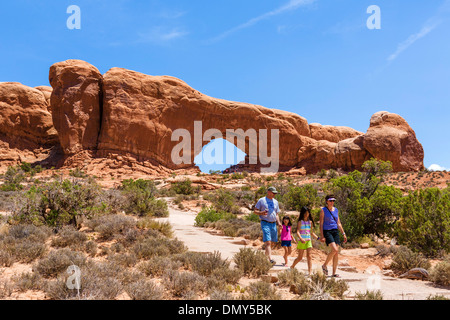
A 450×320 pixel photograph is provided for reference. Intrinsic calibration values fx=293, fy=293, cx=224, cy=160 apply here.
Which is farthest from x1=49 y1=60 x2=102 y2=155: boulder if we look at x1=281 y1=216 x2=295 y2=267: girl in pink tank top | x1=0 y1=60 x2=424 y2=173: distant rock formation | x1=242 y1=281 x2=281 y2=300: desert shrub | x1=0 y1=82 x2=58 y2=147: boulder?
x1=242 y1=281 x2=281 y2=300: desert shrub

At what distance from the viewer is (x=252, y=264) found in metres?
5.24

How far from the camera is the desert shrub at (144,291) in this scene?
3.69m

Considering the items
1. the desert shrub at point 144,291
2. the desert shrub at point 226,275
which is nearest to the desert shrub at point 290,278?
the desert shrub at point 226,275

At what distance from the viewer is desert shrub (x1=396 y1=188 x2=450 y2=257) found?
7.19 metres

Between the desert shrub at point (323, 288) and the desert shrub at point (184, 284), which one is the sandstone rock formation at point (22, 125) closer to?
the desert shrub at point (184, 284)

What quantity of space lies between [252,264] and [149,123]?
2833 cm

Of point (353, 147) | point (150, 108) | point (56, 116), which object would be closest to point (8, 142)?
point (56, 116)

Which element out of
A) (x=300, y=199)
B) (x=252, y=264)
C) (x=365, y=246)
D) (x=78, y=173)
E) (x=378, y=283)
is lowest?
(x=365, y=246)

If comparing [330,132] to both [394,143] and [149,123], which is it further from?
[149,123]

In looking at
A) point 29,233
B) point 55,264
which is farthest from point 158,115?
point 55,264

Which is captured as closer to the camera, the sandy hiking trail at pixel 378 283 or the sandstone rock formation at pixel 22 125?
the sandy hiking trail at pixel 378 283

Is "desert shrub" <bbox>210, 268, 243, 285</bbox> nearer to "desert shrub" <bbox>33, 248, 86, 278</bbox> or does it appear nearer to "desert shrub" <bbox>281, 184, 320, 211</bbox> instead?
"desert shrub" <bbox>33, 248, 86, 278</bbox>

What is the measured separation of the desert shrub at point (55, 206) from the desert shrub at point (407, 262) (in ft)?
25.9

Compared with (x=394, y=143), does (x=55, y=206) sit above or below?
below
